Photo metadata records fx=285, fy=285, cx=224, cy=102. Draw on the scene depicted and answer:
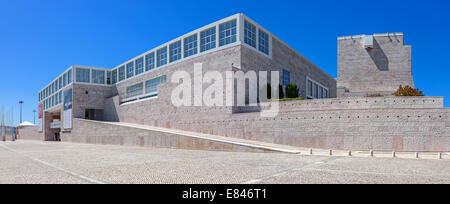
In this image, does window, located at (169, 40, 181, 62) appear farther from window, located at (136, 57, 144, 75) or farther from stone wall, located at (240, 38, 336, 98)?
stone wall, located at (240, 38, 336, 98)

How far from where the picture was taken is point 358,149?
19.0 m

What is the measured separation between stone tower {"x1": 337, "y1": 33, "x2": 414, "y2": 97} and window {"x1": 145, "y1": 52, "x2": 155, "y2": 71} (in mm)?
27732

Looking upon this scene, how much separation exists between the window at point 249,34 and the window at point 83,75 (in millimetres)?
35043

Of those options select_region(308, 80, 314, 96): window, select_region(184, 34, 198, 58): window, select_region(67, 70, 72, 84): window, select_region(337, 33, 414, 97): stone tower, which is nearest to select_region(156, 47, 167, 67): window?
select_region(184, 34, 198, 58): window

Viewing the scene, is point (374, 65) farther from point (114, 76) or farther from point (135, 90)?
point (114, 76)

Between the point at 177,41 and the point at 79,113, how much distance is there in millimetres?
24088

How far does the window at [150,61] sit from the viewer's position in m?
42.1

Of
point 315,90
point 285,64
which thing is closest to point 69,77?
point 285,64

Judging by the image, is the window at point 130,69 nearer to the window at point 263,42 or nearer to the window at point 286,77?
the window at point 263,42

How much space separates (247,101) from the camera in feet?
94.5

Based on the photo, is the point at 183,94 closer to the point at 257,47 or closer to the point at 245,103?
the point at 245,103

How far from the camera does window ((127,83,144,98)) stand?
145 ft

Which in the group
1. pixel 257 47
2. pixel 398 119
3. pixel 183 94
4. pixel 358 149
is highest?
pixel 257 47
